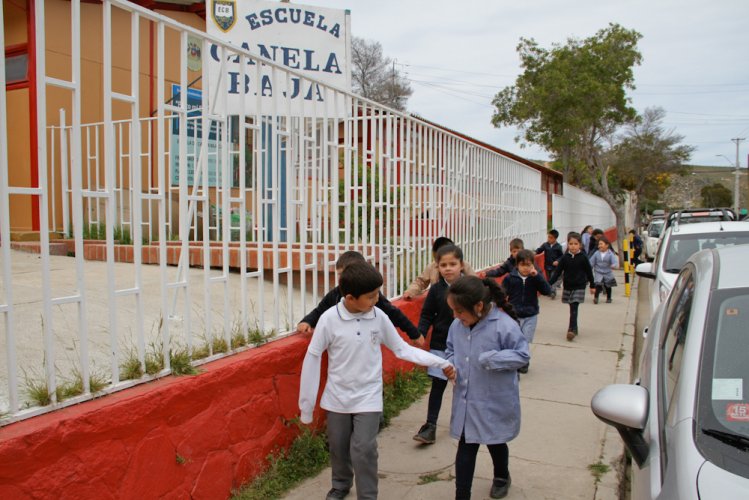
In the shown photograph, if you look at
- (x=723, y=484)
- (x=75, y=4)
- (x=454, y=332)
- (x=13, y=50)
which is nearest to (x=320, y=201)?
(x=454, y=332)

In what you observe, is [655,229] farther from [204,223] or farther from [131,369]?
[131,369]

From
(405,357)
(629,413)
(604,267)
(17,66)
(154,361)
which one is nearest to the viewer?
(629,413)

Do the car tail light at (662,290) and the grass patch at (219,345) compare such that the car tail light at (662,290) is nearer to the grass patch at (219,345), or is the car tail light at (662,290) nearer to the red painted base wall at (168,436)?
the red painted base wall at (168,436)

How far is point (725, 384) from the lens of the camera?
224 cm

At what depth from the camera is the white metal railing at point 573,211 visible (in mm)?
16641

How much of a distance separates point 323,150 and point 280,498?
2.53m

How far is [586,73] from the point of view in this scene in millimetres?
19562

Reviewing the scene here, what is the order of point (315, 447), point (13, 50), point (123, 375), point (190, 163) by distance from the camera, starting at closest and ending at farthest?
1. point (123, 375)
2. point (315, 447)
3. point (190, 163)
4. point (13, 50)

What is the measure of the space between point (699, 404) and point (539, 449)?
253 centimetres

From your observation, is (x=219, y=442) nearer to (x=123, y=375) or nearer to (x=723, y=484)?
(x=123, y=375)

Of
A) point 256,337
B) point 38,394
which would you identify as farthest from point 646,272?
point 38,394

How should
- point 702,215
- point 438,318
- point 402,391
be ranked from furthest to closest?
point 702,215, point 402,391, point 438,318

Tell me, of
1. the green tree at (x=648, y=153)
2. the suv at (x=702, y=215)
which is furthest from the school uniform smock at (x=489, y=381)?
the green tree at (x=648, y=153)

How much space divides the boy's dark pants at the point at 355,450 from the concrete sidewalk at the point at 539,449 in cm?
23
